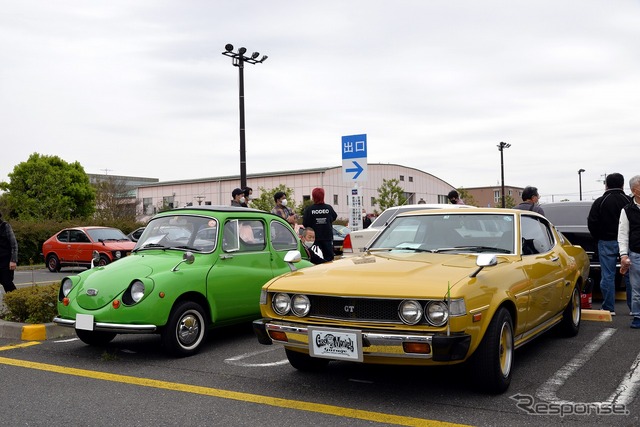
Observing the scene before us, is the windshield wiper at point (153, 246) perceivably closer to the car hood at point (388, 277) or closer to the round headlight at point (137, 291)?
the round headlight at point (137, 291)

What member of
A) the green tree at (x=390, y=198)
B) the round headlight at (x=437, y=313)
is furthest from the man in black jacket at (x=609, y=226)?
the green tree at (x=390, y=198)

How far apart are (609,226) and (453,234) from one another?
11.2 ft

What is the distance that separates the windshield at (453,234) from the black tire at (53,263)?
17697 millimetres

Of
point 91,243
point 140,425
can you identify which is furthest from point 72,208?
point 140,425

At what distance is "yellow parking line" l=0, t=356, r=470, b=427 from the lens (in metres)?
4.29

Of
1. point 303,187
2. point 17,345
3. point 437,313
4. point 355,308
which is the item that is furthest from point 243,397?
point 303,187

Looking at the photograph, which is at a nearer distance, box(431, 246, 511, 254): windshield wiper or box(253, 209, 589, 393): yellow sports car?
box(253, 209, 589, 393): yellow sports car

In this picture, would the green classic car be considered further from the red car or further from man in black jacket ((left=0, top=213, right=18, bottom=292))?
the red car

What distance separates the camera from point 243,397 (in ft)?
16.2

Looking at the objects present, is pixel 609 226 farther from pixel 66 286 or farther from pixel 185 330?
pixel 66 286

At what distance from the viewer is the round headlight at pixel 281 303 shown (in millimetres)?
5012

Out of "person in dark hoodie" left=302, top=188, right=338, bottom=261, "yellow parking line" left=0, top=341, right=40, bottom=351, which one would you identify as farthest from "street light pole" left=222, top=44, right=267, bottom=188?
"yellow parking line" left=0, top=341, right=40, bottom=351

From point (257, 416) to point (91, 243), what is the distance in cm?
1718

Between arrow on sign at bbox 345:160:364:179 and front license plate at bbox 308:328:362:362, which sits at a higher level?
arrow on sign at bbox 345:160:364:179
